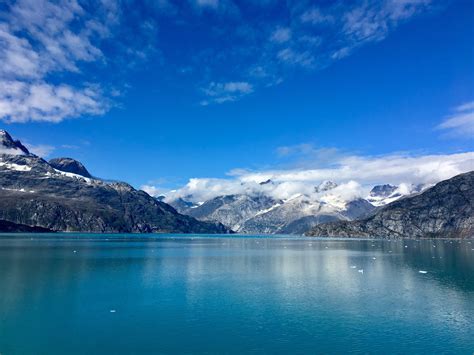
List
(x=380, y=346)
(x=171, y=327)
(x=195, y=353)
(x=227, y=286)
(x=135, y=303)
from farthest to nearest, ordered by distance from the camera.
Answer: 1. (x=227, y=286)
2. (x=135, y=303)
3. (x=171, y=327)
4. (x=380, y=346)
5. (x=195, y=353)

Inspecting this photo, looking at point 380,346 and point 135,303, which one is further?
point 135,303

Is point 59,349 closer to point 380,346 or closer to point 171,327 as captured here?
point 171,327

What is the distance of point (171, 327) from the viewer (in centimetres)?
5725

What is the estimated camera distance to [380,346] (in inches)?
1970

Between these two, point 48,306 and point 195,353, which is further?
point 48,306

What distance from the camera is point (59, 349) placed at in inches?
1868

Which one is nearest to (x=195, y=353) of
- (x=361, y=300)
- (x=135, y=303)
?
(x=135, y=303)

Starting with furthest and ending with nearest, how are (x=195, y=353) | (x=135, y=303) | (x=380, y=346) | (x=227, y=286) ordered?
(x=227, y=286)
(x=135, y=303)
(x=380, y=346)
(x=195, y=353)

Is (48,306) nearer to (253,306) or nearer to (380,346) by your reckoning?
(253,306)

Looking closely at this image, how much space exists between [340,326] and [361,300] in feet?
68.7

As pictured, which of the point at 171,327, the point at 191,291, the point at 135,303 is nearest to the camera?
the point at 171,327

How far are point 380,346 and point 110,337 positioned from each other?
34707 mm

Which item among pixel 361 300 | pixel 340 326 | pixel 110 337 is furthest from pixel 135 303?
pixel 361 300

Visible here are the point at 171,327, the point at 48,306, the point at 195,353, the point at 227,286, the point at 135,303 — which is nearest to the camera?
the point at 195,353
